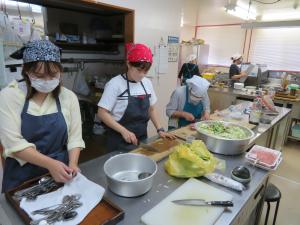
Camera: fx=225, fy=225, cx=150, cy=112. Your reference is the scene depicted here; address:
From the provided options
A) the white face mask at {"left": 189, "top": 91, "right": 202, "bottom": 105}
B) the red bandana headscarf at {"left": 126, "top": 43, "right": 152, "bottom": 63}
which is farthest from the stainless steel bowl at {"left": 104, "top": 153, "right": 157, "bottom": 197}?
the white face mask at {"left": 189, "top": 91, "right": 202, "bottom": 105}

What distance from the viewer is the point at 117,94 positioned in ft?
4.99

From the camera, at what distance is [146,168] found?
1127mm

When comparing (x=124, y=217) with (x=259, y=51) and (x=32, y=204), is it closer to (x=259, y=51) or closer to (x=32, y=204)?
(x=32, y=204)

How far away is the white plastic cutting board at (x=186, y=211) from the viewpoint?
0.84 metres

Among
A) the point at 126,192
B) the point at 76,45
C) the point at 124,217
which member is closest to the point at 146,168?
the point at 126,192

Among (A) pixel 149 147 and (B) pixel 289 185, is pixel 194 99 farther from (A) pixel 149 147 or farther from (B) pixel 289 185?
(B) pixel 289 185

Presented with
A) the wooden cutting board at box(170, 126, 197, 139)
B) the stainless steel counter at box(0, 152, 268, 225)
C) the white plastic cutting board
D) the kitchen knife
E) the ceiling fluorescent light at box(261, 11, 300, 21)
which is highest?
the ceiling fluorescent light at box(261, 11, 300, 21)

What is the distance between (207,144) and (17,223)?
1085 millimetres

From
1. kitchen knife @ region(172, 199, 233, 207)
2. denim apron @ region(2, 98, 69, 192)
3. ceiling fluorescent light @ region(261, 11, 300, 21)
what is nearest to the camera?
kitchen knife @ region(172, 199, 233, 207)

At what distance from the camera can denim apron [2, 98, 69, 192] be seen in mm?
1034

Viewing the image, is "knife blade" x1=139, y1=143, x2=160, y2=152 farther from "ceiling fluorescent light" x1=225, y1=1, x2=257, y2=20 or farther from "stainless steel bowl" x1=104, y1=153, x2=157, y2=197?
"ceiling fluorescent light" x1=225, y1=1, x2=257, y2=20

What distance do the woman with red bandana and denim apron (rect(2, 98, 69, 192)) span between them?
0.39 metres

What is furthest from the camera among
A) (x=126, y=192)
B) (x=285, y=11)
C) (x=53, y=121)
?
(x=285, y=11)

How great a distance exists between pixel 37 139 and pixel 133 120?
70cm
